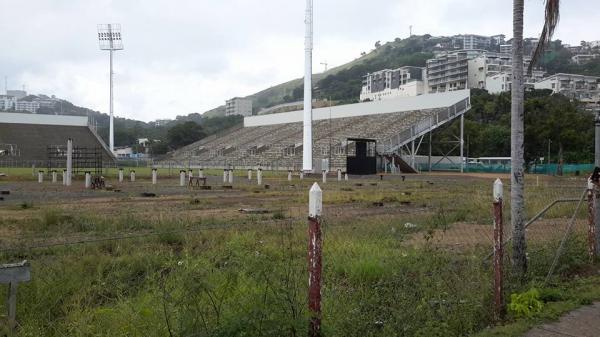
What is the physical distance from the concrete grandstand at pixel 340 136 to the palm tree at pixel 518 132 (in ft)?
145

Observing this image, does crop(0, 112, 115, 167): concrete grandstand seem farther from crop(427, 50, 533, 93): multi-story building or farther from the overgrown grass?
crop(427, 50, 533, 93): multi-story building

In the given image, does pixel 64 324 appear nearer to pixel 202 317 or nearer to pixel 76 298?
pixel 76 298

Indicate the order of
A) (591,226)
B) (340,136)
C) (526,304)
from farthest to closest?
(340,136) < (591,226) < (526,304)

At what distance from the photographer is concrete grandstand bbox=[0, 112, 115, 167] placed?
261ft

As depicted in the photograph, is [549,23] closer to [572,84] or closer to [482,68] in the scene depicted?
[572,84]

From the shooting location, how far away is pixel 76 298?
643cm

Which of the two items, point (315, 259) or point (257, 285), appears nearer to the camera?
point (315, 259)

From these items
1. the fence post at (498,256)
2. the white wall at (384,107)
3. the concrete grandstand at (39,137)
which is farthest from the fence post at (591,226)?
Result: the concrete grandstand at (39,137)

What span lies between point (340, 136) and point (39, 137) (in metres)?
51.3

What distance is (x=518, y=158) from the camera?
7691 millimetres

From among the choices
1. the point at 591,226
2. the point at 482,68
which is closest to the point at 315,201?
the point at 591,226

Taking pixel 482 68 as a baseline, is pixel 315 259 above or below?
below

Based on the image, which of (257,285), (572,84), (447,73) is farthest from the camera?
(447,73)

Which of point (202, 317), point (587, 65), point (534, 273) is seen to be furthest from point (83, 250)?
point (587, 65)
